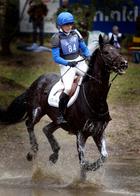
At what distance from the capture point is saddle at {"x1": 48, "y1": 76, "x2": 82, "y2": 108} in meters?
11.3

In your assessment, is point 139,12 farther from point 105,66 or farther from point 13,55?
point 105,66

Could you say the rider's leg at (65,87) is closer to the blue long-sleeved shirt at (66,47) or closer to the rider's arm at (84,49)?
the blue long-sleeved shirt at (66,47)

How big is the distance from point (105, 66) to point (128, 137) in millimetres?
4413

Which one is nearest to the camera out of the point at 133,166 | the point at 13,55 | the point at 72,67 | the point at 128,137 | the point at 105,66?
the point at 105,66

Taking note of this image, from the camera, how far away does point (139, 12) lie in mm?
26562

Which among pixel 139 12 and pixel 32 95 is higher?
pixel 32 95

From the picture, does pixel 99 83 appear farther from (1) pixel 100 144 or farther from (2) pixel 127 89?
(2) pixel 127 89

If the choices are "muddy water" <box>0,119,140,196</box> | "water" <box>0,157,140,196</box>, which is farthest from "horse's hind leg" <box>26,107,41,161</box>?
"water" <box>0,157,140,196</box>

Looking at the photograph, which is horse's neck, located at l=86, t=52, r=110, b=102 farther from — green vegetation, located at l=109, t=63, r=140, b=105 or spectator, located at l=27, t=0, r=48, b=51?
spectator, located at l=27, t=0, r=48, b=51

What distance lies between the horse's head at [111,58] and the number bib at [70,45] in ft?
2.71

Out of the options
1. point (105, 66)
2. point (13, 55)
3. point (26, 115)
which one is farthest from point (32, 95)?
point (13, 55)

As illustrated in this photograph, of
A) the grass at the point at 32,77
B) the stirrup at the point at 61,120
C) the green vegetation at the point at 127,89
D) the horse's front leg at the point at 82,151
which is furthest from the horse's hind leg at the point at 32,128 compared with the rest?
the green vegetation at the point at 127,89

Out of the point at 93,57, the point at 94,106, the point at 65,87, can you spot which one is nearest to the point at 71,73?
the point at 65,87

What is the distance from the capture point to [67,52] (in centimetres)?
1144
